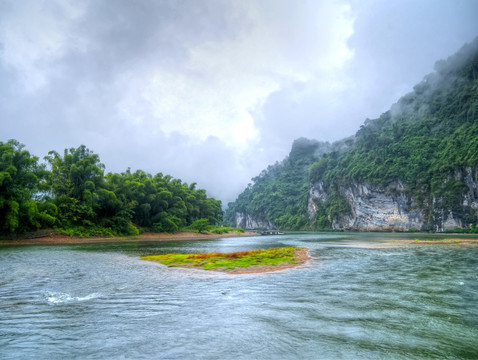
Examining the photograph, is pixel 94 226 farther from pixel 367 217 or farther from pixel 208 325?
pixel 367 217

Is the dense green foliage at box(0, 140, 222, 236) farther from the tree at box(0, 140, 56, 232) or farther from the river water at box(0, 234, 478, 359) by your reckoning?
the river water at box(0, 234, 478, 359)

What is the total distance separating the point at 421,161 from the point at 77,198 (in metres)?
98.0

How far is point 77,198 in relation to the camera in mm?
48875

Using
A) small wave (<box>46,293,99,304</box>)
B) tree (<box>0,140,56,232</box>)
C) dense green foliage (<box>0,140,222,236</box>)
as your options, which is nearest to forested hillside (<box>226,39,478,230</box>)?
dense green foliage (<box>0,140,222,236</box>)

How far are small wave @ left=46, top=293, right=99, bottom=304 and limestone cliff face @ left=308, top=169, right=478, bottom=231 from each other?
92136 millimetres

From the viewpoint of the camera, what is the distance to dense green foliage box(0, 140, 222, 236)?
35.5 meters

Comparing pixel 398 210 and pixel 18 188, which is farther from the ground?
pixel 18 188

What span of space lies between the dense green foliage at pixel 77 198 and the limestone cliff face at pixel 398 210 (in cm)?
7142

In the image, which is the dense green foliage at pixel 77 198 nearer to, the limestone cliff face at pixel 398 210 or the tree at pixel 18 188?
the tree at pixel 18 188

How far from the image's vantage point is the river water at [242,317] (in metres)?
5.36

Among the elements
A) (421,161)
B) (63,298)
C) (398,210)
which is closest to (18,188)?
(63,298)

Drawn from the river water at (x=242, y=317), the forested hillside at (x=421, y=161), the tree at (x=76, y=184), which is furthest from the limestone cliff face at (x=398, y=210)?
the tree at (x=76, y=184)

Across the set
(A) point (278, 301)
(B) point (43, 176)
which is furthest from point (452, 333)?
(B) point (43, 176)

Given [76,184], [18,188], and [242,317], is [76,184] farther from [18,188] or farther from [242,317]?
[242,317]
